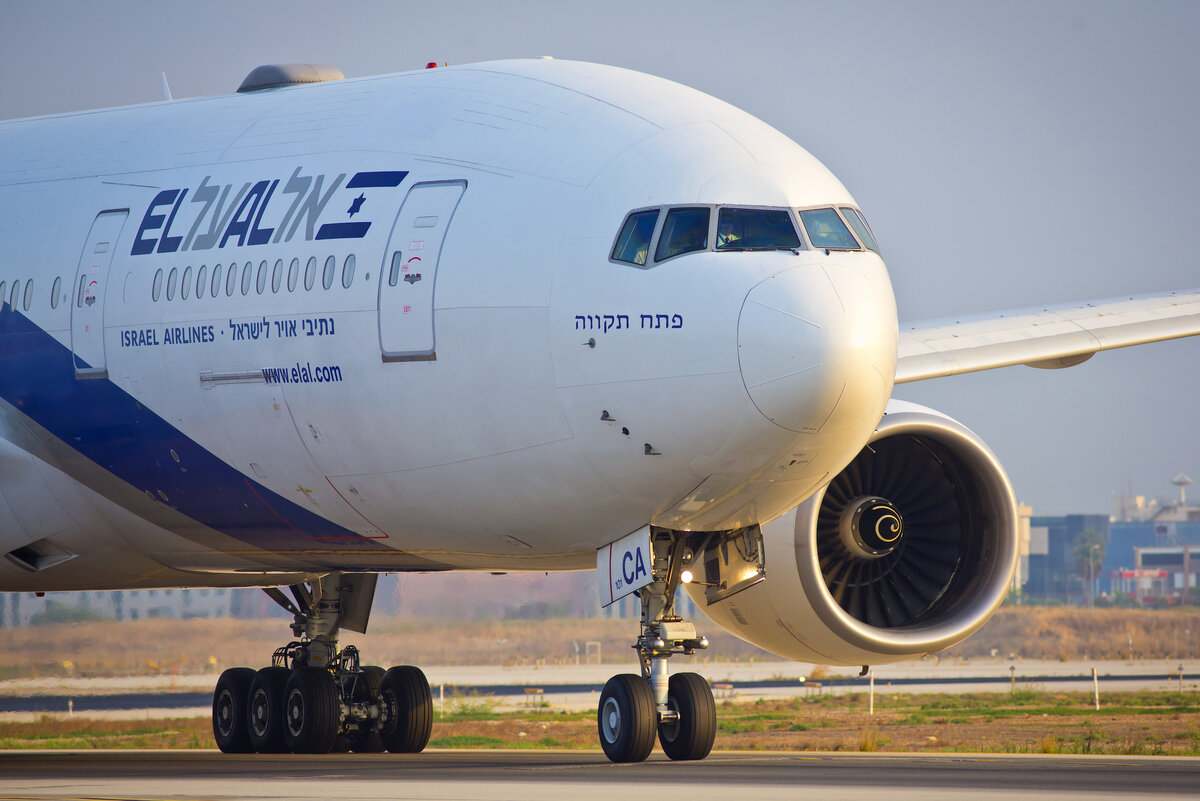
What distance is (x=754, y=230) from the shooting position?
39.9 feet

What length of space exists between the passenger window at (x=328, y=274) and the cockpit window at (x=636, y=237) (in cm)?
239

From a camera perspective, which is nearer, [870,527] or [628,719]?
[628,719]

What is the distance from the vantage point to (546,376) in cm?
1223

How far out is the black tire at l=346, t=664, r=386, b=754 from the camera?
17703 mm

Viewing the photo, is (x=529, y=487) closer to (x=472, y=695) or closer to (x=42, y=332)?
(x=42, y=332)

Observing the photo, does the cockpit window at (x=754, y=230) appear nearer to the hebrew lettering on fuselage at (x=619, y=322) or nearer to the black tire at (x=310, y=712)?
the hebrew lettering on fuselage at (x=619, y=322)

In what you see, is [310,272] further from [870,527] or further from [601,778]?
[870,527]

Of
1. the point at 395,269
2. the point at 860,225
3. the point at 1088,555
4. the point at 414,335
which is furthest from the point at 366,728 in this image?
the point at 1088,555

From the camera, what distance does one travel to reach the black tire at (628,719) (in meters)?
12.3

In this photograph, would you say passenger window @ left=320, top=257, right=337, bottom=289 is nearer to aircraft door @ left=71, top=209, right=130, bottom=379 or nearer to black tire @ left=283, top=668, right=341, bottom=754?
aircraft door @ left=71, top=209, right=130, bottom=379

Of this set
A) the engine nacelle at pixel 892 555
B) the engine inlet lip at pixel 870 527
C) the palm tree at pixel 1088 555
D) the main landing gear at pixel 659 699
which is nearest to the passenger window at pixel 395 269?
the main landing gear at pixel 659 699

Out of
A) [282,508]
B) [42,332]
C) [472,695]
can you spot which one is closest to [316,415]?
[282,508]

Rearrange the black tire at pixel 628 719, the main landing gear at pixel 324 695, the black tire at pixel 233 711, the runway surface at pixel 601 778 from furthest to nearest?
the black tire at pixel 233 711 < the main landing gear at pixel 324 695 < the black tire at pixel 628 719 < the runway surface at pixel 601 778

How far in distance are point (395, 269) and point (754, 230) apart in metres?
2.65
